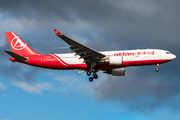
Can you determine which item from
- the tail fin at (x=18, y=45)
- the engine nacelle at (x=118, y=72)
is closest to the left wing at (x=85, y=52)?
the engine nacelle at (x=118, y=72)

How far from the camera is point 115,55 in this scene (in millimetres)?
44000

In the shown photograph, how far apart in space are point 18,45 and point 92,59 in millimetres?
15109

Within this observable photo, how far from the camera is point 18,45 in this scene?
49.9 meters

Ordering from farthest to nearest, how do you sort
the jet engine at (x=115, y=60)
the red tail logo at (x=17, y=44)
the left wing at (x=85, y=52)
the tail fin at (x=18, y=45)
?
the red tail logo at (x=17, y=44)
the tail fin at (x=18, y=45)
the jet engine at (x=115, y=60)
the left wing at (x=85, y=52)

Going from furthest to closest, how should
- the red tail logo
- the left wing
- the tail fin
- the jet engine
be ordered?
the red tail logo → the tail fin → the jet engine → the left wing

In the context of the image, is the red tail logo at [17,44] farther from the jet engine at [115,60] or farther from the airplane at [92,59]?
the jet engine at [115,60]

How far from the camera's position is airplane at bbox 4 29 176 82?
42.8 meters

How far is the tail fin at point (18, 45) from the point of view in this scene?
160 ft

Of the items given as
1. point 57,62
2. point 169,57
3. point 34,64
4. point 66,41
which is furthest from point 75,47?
point 169,57

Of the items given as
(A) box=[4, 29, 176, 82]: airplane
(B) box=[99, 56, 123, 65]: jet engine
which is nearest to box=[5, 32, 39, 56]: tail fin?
(A) box=[4, 29, 176, 82]: airplane

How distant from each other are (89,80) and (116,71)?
552 centimetres

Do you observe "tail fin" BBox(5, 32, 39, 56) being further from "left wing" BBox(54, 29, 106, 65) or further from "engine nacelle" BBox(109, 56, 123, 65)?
"engine nacelle" BBox(109, 56, 123, 65)

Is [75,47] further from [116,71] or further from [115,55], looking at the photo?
[116,71]

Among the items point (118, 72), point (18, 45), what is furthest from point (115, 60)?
point (18, 45)
